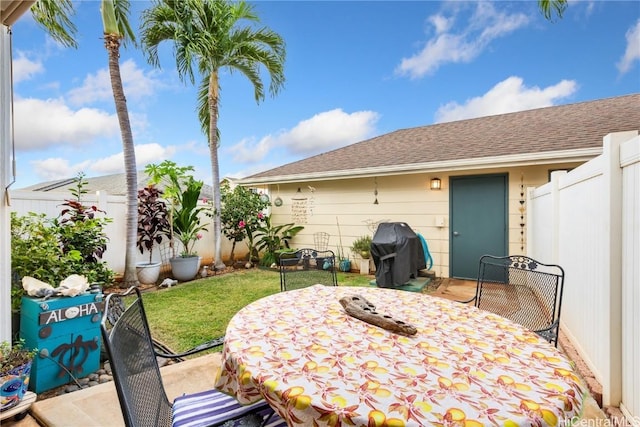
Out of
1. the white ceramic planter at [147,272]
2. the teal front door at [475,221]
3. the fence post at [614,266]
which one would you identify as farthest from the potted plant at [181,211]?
the fence post at [614,266]

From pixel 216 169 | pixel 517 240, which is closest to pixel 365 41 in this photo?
pixel 216 169

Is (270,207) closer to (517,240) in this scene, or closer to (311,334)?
(517,240)

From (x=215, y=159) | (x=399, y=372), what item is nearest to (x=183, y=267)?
(x=215, y=159)

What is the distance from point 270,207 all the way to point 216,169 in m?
2.20

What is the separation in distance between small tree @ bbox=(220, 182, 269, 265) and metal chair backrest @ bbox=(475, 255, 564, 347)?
20.6 ft

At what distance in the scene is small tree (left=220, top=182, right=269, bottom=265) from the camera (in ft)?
26.3

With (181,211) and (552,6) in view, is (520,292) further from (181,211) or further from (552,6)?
(181,211)

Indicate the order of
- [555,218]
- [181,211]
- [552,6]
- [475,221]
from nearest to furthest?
[555,218] < [552,6] < [475,221] < [181,211]

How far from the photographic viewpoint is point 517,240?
566 cm

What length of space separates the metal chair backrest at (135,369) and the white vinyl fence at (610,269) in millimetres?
2575

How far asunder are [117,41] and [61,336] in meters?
5.16

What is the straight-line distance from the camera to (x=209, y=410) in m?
1.46

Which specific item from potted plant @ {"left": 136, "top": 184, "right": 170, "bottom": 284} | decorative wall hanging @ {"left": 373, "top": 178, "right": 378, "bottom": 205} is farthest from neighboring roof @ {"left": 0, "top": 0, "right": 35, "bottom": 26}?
decorative wall hanging @ {"left": 373, "top": 178, "right": 378, "bottom": 205}

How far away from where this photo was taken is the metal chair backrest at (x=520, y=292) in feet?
7.69
